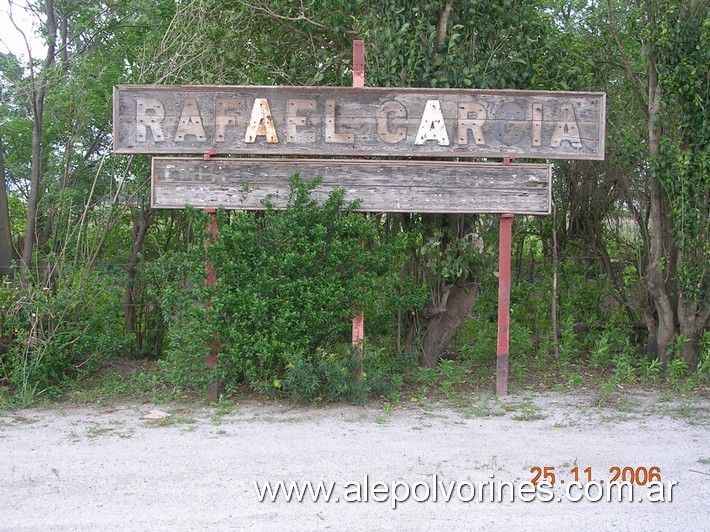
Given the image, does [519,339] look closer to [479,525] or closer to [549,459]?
[549,459]

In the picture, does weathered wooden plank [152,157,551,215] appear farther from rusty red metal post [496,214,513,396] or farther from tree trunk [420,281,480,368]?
tree trunk [420,281,480,368]

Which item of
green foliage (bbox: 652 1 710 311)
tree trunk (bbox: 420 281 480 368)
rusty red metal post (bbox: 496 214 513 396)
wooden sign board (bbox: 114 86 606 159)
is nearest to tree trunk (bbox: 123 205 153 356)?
wooden sign board (bbox: 114 86 606 159)

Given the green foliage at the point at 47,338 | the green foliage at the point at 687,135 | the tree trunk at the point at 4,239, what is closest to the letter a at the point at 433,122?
the green foliage at the point at 687,135

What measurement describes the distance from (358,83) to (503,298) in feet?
8.90

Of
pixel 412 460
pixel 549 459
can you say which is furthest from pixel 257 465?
pixel 549 459

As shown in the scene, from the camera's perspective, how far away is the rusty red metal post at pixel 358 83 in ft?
23.9

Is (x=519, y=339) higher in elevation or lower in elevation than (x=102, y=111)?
lower

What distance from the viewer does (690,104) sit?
317 inches

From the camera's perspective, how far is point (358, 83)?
287 inches

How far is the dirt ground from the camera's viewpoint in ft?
14.4

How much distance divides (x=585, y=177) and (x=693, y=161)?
5.74ft

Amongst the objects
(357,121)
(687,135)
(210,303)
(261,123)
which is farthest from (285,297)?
(687,135)

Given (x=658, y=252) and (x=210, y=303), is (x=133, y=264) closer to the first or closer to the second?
(x=210, y=303)

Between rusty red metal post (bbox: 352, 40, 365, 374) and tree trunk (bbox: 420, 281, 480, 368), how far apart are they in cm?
145
